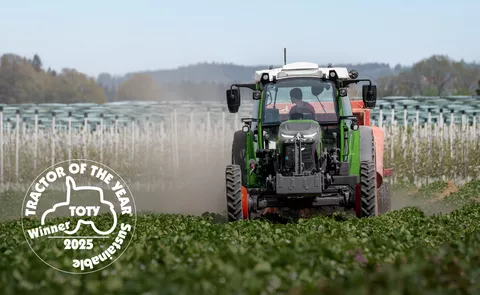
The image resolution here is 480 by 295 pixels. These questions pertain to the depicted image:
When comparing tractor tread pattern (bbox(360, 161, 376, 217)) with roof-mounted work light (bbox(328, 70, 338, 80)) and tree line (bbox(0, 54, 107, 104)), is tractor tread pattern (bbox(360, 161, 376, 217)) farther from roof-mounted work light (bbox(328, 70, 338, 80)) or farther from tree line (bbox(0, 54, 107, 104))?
tree line (bbox(0, 54, 107, 104))

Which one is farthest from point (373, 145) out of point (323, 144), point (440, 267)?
point (440, 267)

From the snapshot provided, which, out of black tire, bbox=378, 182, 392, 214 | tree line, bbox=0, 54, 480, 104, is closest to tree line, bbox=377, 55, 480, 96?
tree line, bbox=0, 54, 480, 104

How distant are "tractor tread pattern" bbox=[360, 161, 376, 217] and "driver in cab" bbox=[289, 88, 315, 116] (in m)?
1.53

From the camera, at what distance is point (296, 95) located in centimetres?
Result: 1538

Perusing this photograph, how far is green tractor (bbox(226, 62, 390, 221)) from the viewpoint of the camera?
1440 centimetres

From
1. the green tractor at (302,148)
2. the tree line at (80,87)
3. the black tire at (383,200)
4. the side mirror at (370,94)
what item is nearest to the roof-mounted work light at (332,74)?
the green tractor at (302,148)

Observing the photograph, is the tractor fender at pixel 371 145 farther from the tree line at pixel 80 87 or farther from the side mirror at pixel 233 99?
the tree line at pixel 80 87

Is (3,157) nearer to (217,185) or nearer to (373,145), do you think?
(217,185)

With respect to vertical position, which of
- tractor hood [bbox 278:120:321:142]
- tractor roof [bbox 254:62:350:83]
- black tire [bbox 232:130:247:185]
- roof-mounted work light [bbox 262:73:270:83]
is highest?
tractor roof [bbox 254:62:350:83]

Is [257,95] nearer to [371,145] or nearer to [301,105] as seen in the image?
[301,105]

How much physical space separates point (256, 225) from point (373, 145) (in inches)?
160

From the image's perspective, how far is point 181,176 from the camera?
113 feet

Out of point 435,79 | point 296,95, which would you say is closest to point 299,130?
point 296,95

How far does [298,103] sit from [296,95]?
0.60ft
